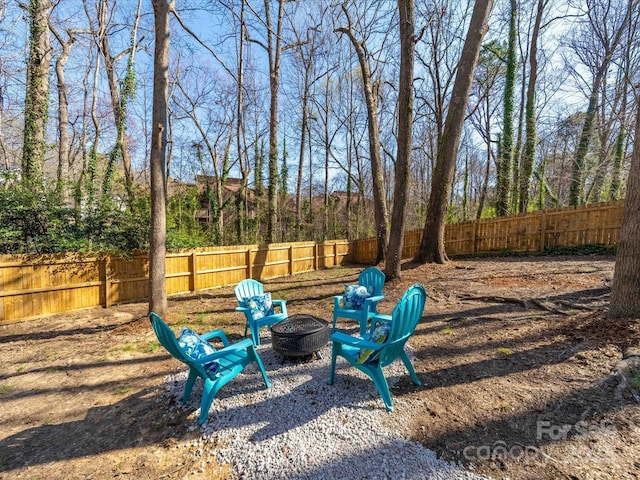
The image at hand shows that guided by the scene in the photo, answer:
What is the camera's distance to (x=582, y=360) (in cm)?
253

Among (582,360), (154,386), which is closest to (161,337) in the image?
(154,386)

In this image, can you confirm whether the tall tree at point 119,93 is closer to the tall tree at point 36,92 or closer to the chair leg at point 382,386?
the tall tree at point 36,92

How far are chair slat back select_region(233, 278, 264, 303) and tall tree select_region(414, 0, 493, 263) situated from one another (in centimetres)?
576

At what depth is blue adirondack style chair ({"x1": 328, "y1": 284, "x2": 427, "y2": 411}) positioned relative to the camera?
2.25m

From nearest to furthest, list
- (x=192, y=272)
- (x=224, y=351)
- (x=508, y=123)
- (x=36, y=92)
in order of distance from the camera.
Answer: (x=224, y=351), (x=36, y=92), (x=192, y=272), (x=508, y=123)

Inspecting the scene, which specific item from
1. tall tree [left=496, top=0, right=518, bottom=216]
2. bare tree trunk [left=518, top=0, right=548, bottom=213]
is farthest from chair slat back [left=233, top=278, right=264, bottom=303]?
bare tree trunk [left=518, top=0, right=548, bottom=213]

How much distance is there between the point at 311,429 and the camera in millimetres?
2062

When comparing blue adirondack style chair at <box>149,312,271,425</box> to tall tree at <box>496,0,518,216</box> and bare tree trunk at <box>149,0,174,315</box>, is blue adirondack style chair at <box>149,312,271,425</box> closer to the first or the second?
bare tree trunk at <box>149,0,174,315</box>

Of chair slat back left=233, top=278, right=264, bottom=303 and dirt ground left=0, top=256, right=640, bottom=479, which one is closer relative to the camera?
dirt ground left=0, top=256, right=640, bottom=479

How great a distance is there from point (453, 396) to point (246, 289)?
3.06m

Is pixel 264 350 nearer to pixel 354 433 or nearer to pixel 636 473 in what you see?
pixel 354 433

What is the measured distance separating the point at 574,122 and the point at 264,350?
1484cm

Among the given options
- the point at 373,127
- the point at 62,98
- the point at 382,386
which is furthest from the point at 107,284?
the point at 373,127

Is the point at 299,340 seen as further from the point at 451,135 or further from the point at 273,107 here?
the point at 273,107
